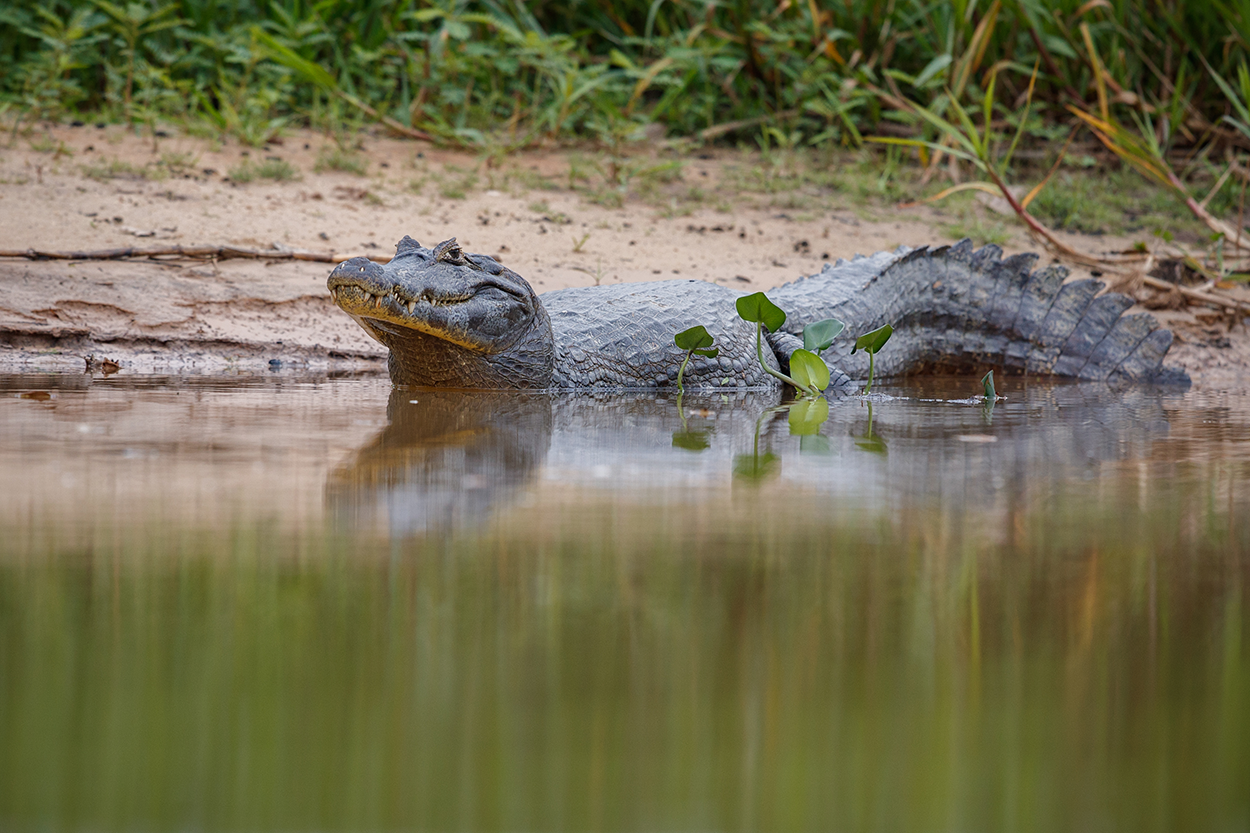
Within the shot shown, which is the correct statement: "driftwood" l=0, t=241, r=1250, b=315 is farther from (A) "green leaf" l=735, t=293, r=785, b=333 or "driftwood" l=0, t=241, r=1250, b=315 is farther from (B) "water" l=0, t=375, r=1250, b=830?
(B) "water" l=0, t=375, r=1250, b=830

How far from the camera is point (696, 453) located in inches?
111

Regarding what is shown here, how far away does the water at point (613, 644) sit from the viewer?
0.96 m

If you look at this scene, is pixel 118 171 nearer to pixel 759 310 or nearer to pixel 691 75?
pixel 691 75

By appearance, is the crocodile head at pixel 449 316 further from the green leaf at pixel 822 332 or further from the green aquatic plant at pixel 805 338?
the green leaf at pixel 822 332

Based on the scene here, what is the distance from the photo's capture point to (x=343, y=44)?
8977 mm

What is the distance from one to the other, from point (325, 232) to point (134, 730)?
5.52m

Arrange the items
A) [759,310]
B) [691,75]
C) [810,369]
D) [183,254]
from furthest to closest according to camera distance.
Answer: [691,75] < [183,254] < [810,369] < [759,310]

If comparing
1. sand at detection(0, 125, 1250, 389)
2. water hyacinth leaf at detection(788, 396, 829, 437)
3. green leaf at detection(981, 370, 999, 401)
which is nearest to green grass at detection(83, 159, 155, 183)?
sand at detection(0, 125, 1250, 389)

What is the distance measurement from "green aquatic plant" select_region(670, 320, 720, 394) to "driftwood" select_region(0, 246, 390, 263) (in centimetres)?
173

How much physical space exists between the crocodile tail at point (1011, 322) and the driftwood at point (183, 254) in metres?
2.83

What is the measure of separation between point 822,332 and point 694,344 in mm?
522

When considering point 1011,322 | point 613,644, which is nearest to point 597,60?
point 1011,322

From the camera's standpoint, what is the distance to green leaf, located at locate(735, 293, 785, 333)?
14.1 feet

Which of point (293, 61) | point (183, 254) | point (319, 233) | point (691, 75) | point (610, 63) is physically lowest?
point (183, 254)
